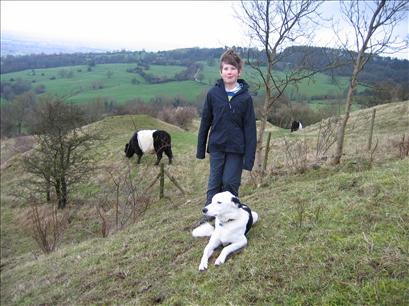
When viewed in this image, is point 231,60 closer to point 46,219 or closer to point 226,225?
point 226,225

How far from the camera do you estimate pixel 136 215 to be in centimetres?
1158

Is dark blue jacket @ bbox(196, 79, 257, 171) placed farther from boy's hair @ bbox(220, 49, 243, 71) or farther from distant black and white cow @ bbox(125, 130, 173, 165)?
distant black and white cow @ bbox(125, 130, 173, 165)

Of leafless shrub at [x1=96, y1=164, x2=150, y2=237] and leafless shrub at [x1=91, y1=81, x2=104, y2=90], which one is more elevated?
leafless shrub at [x1=96, y1=164, x2=150, y2=237]

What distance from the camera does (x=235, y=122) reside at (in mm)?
5629

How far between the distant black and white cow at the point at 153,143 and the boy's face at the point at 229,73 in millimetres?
13891

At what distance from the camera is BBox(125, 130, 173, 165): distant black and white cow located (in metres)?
19.6

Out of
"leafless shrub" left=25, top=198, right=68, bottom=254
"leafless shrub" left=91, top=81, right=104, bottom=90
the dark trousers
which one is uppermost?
the dark trousers

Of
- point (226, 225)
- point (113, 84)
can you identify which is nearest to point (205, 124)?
point (226, 225)

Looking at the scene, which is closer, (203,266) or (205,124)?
(203,266)

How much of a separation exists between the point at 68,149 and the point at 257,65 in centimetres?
1054

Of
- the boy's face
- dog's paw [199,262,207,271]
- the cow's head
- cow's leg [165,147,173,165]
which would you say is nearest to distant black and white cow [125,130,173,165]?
cow's leg [165,147,173,165]

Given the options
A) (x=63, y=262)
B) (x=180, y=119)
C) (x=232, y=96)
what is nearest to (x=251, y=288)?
(x=232, y=96)

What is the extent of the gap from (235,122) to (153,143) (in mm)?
14477

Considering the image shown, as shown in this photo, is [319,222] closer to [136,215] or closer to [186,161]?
[136,215]
